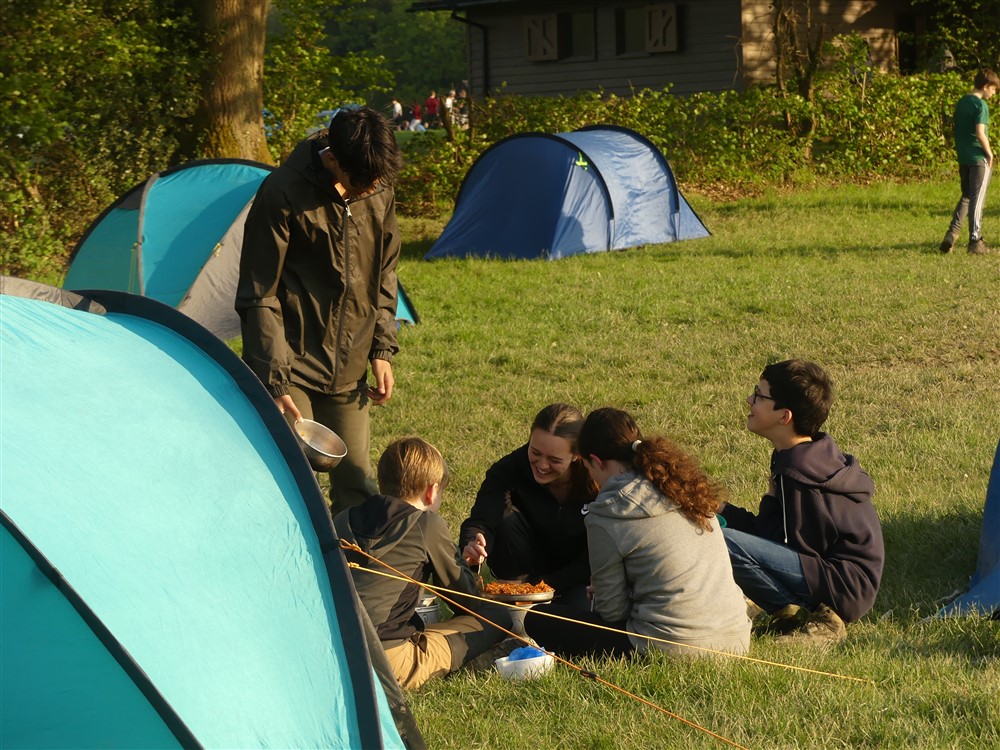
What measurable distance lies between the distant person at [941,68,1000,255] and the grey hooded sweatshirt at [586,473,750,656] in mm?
9188

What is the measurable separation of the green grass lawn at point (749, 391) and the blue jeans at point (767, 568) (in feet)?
0.88

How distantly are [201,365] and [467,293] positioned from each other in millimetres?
7870

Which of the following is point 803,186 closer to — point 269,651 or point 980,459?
point 980,459

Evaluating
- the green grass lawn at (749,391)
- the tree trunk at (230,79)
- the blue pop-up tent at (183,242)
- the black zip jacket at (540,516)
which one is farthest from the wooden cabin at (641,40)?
the black zip jacket at (540,516)

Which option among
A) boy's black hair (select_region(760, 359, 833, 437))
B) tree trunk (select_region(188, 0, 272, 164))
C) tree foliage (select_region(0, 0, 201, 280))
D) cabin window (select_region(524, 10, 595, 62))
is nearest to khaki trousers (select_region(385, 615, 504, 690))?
boy's black hair (select_region(760, 359, 833, 437))

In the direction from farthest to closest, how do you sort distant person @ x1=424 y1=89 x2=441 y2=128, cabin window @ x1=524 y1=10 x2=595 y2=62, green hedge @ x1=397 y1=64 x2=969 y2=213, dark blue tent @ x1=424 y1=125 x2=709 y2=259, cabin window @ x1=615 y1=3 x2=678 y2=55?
distant person @ x1=424 y1=89 x2=441 y2=128, cabin window @ x1=524 y1=10 x2=595 y2=62, cabin window @ x1=615 y1=3 x2=678 y2=55, green hedge @ x1=397 y1=64 x2=969 y2=213, dark blue tent @ x1=424 y1=125 x2=709 y2=259

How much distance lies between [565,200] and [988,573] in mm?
9149

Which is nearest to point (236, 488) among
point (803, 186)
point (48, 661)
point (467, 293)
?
point (48, 661)

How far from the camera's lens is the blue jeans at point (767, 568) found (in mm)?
4262

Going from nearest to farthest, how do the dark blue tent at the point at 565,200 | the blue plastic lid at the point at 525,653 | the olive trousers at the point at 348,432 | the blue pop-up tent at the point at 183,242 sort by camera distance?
the blue plastic lid at the point at 525,653
the olive trousers at the point at 348,432
the blue pop-up tent at the point at 183,242
the dark blue tent at the point at 565,200

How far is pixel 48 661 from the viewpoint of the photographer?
2602 mm

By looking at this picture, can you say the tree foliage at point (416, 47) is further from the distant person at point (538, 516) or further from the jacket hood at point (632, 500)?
the jacket hood at point (632, 500)

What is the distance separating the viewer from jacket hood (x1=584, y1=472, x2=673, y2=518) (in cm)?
388

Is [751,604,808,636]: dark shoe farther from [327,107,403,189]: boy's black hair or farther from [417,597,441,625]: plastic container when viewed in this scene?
[327,107,403,189]: boy's black hair
